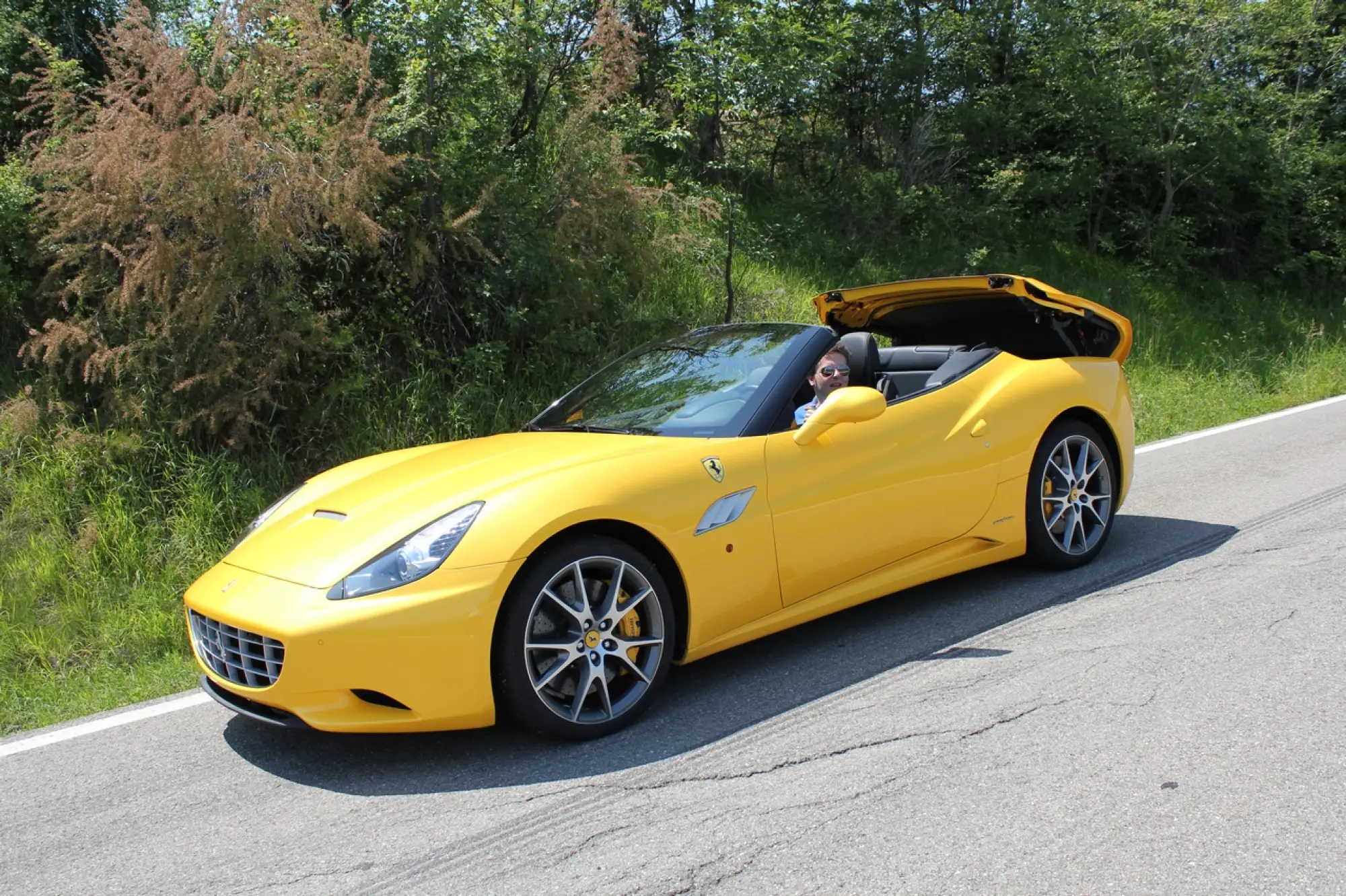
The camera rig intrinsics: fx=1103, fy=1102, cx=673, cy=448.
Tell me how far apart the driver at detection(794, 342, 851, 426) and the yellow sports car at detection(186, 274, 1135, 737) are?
1cm

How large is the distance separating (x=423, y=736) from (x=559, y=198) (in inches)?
235

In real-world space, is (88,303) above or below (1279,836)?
above

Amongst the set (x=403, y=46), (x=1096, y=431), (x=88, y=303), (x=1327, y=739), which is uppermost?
(x=403, y=46)

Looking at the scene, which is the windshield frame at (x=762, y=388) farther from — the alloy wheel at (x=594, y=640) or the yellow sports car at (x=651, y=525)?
the alloy wheel at (x=594, y=640)

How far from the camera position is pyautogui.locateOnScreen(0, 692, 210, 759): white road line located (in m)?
4.15

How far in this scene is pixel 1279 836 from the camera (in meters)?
2.84

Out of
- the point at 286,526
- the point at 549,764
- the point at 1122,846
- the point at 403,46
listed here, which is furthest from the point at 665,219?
the point at 1122,846

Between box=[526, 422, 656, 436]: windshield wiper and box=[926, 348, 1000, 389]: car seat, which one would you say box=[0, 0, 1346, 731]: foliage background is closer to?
box=[526, 422, 656, 436]: windshield wiper

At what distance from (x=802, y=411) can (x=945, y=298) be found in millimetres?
1851

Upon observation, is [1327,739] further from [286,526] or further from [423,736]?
[286,526]

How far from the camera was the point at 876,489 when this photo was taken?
14.7 ft

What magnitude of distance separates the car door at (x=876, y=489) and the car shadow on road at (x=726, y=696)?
32 centimetres

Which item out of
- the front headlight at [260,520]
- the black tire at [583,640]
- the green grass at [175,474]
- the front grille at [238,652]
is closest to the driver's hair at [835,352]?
the black tire at [583,640]

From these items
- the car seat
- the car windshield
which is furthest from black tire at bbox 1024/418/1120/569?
the car windshield
